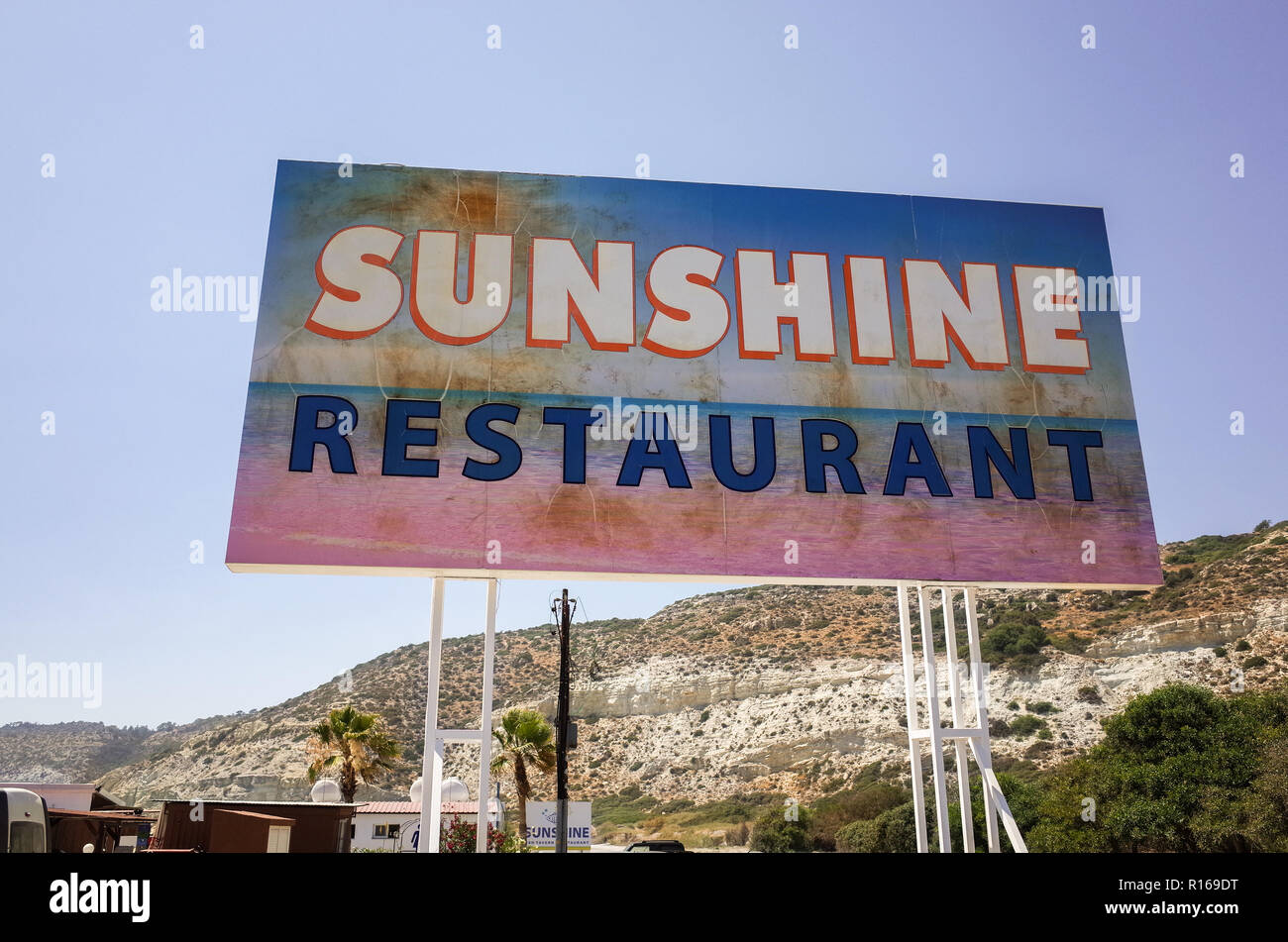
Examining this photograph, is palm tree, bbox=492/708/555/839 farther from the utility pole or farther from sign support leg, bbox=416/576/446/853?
sign support leg, bbox=416/576/446/853

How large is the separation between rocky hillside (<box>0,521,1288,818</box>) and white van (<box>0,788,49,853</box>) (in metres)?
50.8

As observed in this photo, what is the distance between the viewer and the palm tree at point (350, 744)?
3384 cm

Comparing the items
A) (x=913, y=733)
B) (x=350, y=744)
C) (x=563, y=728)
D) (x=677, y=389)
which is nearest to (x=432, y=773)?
(x=677, y=389)

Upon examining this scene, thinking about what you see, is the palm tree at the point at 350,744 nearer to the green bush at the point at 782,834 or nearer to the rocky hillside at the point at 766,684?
the green bush at the point at 782,834

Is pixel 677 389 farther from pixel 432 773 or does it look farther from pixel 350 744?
pixel 350 744

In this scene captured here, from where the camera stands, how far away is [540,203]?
13.2m

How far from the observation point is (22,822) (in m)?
7.39

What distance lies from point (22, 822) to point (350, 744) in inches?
1101

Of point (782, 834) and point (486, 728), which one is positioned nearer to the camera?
point (486, 728)

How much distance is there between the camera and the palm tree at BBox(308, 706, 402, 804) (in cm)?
3384

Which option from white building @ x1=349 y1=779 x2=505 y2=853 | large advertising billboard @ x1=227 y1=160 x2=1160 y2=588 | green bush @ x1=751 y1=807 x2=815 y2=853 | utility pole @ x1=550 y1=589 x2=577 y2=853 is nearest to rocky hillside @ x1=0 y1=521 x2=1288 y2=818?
green bush @ x1=751 y1=807 x2=815 y2=853

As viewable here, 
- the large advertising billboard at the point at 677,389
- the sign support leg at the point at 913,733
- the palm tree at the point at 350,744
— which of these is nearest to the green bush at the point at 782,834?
the palm tree at the point at 350,744
